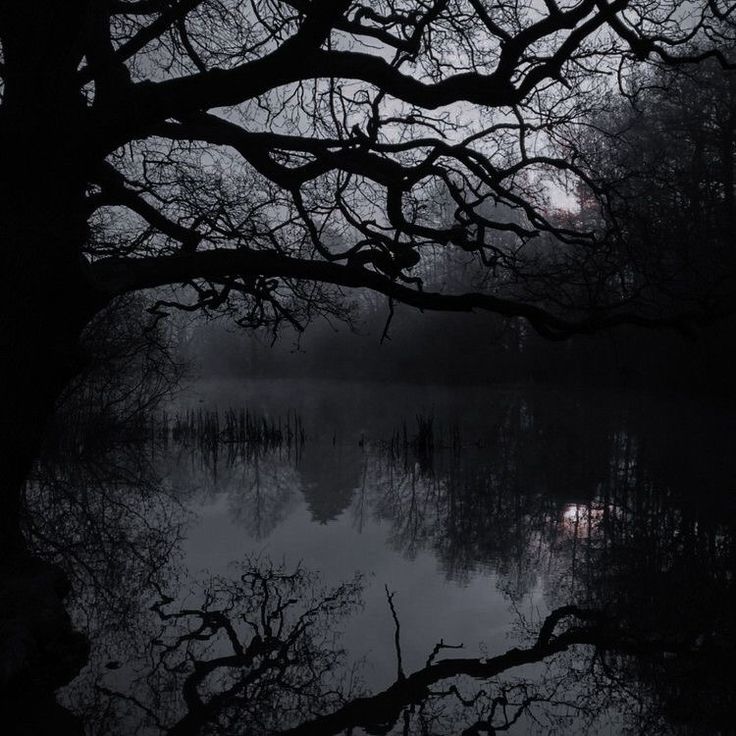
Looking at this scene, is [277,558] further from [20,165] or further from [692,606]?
[20,165]

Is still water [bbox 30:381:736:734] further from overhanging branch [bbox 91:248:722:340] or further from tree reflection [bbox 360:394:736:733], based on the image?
overhanging branch [bbox 91:248:722:340]

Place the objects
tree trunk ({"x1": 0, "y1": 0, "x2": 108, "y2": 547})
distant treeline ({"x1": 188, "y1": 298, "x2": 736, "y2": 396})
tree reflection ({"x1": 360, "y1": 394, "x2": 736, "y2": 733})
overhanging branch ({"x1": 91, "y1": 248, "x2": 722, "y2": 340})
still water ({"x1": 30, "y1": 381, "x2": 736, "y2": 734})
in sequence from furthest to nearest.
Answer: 1. distant treeline ({"x1": 188, "y1": 298, "x2": 736, "y2": 396})
2. overhanging branch ({"x1": 91, "y1": 248, "x2": 722, "y2": 340})
3. tree trunk ({"x1": 0, "y1": 0, "x2": 108, "y2": 547})
4. tree reflection ({"x1": 360, "y1": 394, "x2": 736, "y2": 733})
5. still water ({"x1": 30, "y1": 381, "x2": 736, "y2": 734})

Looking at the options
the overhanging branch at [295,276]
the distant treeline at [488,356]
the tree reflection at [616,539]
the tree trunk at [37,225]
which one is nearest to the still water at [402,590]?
the tree reflection at [616,539]

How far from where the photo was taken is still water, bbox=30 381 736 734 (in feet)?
10.5

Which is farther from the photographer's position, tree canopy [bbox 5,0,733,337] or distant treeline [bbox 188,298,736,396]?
distant treeline [bbox 188,298,736,396]

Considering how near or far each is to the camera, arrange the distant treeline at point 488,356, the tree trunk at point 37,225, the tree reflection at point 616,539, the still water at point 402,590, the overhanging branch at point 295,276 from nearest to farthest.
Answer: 1. the still water at point 402,590
2. the tree reflection at point 616,539
3. the tree trunk at point 37,225
4. the overhanging branch at point 295,276
5. the distant treeline at point 488,356

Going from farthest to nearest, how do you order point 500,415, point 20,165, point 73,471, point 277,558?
point 500,415
point 73,471
point 277,558
point 20,165

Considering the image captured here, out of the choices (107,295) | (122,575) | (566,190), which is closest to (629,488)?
(566,190)

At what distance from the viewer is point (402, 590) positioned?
A: 4781 millimetres

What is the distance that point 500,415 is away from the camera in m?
17.0

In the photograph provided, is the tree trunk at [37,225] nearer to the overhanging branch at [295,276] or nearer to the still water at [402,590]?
the overhanging branch at [295,276]

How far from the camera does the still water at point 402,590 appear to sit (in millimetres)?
3205

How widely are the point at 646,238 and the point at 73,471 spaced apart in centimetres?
810

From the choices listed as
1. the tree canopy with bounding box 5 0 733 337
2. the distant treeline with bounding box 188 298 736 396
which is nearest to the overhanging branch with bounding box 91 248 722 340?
the tree canopy with bounding box 5 0 733 337
